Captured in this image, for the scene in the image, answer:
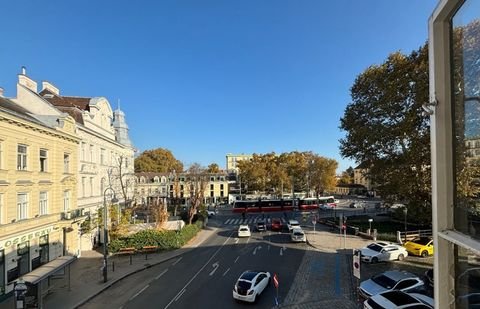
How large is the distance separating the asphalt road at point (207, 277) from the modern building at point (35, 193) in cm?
442

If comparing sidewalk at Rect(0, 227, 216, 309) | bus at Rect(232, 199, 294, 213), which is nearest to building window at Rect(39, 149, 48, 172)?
sidewalk at Rect(0, 227, 216, 309)

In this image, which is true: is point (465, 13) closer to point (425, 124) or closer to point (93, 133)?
point (425, 124)

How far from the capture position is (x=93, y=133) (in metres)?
34.4

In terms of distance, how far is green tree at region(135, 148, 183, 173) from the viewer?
333 feet

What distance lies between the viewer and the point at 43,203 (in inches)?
957

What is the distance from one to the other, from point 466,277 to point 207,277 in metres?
21.6

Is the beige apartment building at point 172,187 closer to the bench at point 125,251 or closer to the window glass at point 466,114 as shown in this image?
the bench at point 125,251

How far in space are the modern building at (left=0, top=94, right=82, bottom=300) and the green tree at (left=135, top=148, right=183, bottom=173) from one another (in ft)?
237

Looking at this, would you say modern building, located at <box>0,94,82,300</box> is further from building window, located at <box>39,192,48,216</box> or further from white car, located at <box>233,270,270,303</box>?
white car, located at <box>233,270,270,303</box>

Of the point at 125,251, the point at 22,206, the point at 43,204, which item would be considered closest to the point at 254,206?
the point at 125,251

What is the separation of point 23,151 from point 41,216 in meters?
4.82

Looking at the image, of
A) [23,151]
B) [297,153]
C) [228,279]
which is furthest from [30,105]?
[297,153]

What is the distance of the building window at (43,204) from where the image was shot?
78.5 ft

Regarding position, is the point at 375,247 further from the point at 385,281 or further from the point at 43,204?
the point at 43,204
